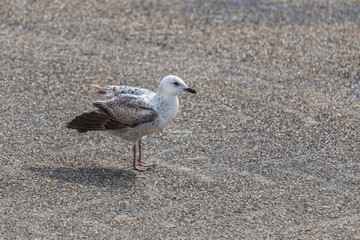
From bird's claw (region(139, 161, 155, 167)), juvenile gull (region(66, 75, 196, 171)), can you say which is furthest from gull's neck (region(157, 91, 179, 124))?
bird's claw (region(139, 161, 155, 167))

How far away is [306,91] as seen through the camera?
943 cm

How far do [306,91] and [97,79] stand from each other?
338cm

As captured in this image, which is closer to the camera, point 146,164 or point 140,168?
point 140,168

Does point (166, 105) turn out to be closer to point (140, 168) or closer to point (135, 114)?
point (135, 114)

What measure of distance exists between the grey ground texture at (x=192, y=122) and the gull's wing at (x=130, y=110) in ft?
2.09

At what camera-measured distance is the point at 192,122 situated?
836cm

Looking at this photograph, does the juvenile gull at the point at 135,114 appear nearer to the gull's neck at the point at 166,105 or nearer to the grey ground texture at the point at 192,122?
the gull's neck at the point at 166,105

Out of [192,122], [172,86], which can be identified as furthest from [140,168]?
[192,122]

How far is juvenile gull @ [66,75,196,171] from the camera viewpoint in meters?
6.82

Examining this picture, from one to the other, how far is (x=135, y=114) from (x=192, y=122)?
Answer: 1714mm

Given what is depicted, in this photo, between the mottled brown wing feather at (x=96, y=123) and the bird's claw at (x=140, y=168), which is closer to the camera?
the mottled brown wing feather at (x=96, y=123)

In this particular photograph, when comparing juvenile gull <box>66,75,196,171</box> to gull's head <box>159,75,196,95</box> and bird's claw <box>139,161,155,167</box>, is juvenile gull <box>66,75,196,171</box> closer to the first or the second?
gull's head <box>159,75,196,95</box>

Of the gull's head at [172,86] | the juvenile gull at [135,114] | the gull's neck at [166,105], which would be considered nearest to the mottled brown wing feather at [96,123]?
the juvenile gull at [135,114]

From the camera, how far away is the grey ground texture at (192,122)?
601 cm
